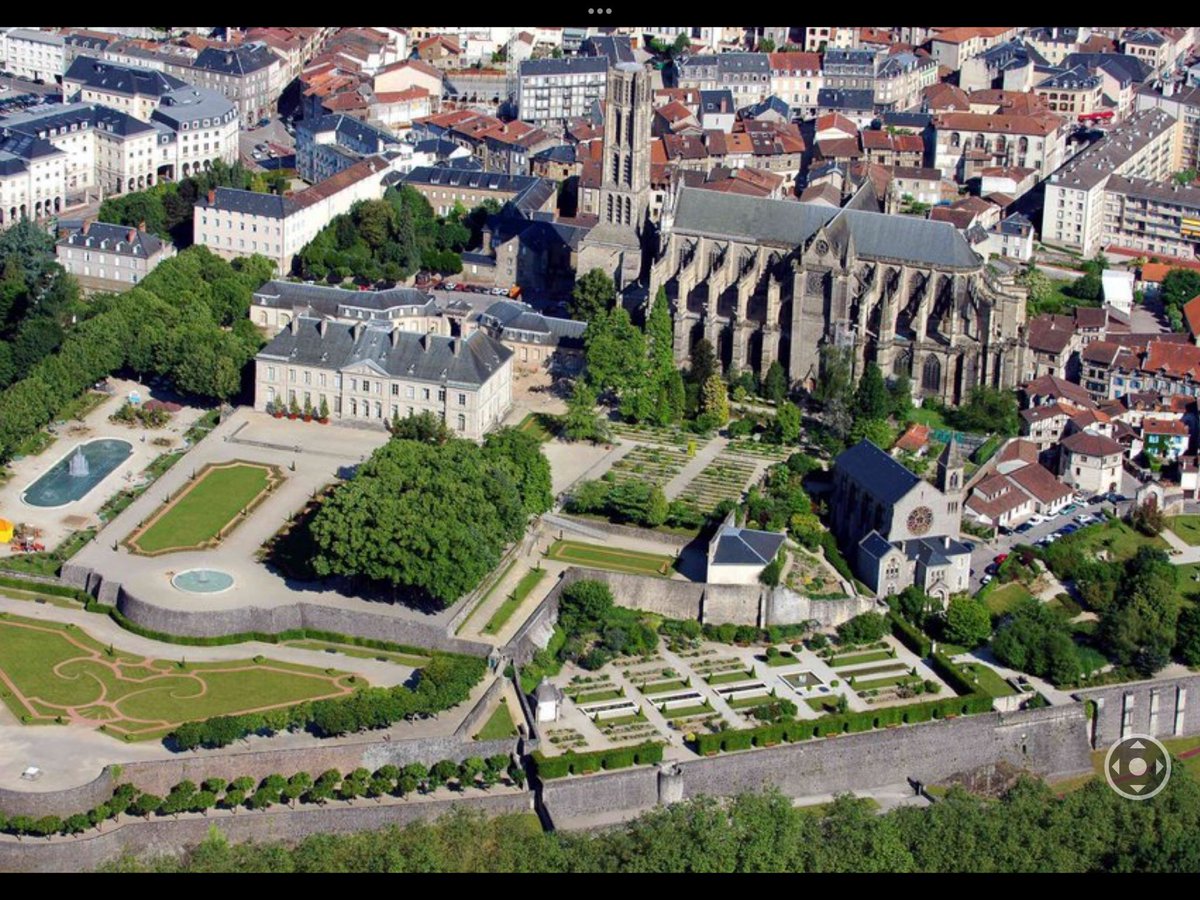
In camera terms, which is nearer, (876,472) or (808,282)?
(876,472)

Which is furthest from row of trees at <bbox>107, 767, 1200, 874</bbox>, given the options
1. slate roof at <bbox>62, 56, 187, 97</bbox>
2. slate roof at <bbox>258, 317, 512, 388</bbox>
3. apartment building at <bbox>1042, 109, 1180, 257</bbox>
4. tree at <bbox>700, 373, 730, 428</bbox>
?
slate roof at <bbox>62, 56, 187, 97</bbox>

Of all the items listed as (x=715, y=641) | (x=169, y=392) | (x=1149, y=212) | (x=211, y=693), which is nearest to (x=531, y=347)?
(x=169, y=392)

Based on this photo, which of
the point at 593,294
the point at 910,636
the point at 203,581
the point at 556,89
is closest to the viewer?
the point at 203,581

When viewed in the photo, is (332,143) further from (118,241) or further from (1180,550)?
(1180,550)

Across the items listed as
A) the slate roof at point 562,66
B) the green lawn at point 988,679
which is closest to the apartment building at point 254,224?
the slate roof at point 562,66

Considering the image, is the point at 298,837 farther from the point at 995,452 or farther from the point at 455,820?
the point at 995,452

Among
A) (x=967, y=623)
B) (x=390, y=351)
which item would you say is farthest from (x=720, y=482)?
(x=390, y=351)

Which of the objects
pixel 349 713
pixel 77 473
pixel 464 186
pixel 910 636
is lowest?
pixel 349 713

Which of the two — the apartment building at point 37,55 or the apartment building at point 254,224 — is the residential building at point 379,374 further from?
the apartment building at point 37,55
